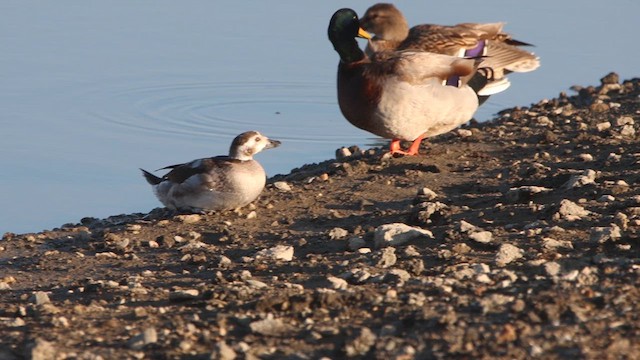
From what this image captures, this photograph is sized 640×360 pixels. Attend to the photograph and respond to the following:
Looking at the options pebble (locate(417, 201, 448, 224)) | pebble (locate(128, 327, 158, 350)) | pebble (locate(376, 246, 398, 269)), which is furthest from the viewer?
pebble (locate(417, 201, 448, 224))

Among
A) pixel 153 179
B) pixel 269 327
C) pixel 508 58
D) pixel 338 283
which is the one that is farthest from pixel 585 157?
pixel 269 327

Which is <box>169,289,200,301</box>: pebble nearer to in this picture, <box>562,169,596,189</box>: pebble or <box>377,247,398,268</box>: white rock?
<box>377,247,398,268</box>: white rock

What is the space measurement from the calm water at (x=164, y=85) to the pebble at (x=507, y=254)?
4.46 metres

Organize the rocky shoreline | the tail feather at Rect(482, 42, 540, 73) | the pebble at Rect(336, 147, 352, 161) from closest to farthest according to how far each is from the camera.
A: 1. the rocky shoreline
2. the pebble at Rect(336, 147, 352, 161)
3. the tail feather at Rect(482, 42, 540, 73)

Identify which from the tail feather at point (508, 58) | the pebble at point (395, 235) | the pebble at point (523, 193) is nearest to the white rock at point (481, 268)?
the pebble at point (395, 235)

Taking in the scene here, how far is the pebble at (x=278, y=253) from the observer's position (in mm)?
7105

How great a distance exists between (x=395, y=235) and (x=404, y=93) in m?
3.19

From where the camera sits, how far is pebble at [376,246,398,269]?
6.55 m

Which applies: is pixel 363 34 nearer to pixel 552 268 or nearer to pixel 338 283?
pixel 338 283

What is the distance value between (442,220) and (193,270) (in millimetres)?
1540

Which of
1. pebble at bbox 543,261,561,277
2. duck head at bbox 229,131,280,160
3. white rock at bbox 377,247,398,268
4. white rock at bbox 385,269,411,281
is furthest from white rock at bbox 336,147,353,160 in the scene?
pebble at bbox 543,261,561,277

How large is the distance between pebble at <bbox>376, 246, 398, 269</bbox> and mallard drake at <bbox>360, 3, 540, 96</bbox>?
484 cm

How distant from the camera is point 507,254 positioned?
20.9ft

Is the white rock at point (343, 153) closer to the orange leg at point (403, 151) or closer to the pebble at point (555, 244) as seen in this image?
the orange leg at point (403, 151)
